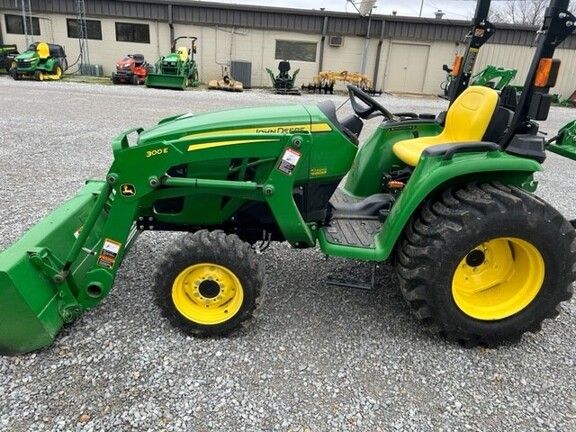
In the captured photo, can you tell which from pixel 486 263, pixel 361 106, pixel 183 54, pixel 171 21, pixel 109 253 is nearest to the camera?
pixel 109 253

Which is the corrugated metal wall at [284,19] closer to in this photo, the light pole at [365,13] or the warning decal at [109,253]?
the light pole at [365,13]

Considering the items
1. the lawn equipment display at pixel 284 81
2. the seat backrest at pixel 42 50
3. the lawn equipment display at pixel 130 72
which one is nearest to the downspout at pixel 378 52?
the lawn equipment display at pixel 284 81

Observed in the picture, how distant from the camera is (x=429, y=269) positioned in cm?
257

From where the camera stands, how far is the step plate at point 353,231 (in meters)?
2.83

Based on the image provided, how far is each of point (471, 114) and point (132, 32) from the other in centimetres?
1983

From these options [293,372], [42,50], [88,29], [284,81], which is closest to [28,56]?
[42,50]

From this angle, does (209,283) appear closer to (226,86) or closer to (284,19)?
(226,86)

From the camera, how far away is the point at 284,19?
19797 millimetres

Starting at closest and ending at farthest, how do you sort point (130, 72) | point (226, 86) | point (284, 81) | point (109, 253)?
1. point (109, 253)
2. point (130, 72)
3. point (226, 86)
4. point (284, 81)

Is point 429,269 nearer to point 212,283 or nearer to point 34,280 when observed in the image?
point 212,283

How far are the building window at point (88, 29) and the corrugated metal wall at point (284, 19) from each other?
0.40 metres

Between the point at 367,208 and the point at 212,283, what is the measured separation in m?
1.26

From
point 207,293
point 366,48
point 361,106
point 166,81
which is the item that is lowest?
point 166,81

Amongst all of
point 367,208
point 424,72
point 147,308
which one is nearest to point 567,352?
point 367,208
